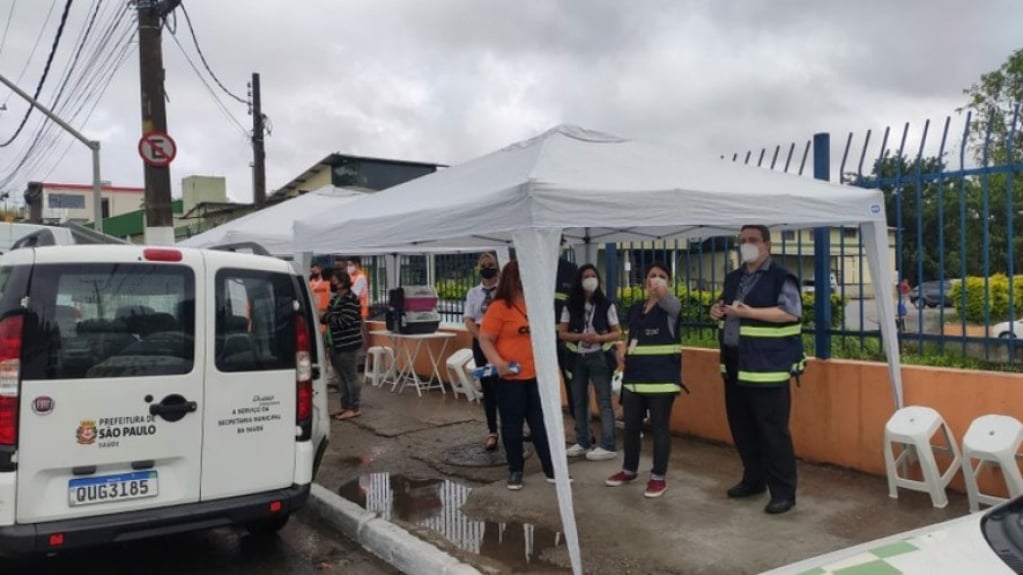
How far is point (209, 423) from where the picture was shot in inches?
155

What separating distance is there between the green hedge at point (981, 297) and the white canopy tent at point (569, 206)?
1.90ft

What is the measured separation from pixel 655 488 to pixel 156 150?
7.93m

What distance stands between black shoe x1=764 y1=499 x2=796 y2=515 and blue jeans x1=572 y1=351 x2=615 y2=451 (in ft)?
5.64

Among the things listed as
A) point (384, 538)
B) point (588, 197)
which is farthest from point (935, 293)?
point (384, 538)

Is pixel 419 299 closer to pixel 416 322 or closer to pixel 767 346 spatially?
pixel 416 322

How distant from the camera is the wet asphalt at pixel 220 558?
436 centimetres

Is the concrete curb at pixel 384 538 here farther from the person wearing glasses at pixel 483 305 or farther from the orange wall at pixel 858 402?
the orange wall at pixel 858 402

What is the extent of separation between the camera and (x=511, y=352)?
208 inches

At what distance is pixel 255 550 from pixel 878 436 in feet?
14.6

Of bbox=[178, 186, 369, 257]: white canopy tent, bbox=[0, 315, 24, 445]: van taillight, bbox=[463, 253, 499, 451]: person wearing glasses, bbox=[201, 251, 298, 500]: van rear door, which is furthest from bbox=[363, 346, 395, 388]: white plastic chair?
bbox=[0, 315, 24, 445]: van taillight

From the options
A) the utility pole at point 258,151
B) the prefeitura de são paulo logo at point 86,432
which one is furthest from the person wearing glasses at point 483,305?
the utility pole at point 258,151

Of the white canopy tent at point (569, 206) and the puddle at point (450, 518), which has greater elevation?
the white canopy tent at point (569, 206)

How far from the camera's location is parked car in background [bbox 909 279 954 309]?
5207 mm

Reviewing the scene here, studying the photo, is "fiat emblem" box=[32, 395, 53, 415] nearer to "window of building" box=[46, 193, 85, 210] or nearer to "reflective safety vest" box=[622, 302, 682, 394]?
"reflective safety vest" box=[622, 302, 682, 394]
